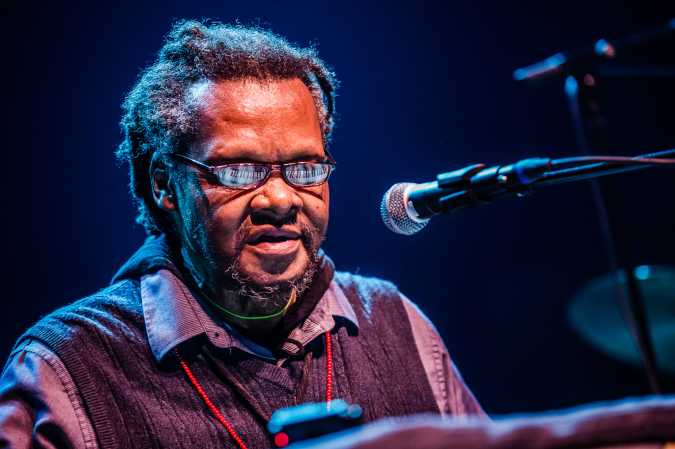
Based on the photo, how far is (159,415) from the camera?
74.6 inches

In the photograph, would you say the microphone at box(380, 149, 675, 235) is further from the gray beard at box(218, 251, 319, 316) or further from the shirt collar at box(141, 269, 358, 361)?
the shirt collar at box(141, 269, 358, 361)

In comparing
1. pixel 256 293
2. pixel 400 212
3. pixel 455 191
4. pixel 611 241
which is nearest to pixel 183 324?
pixel 256 293

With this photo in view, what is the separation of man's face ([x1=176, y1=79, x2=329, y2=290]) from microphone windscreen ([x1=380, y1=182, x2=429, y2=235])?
49 centimetres

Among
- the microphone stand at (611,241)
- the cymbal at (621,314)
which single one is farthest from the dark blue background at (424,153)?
the microphone stand at (611,241)

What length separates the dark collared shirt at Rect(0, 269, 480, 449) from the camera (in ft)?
5.80

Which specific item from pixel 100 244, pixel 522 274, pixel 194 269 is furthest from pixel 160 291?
pixel 522 274

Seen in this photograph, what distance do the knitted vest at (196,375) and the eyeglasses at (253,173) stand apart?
0.50 meters

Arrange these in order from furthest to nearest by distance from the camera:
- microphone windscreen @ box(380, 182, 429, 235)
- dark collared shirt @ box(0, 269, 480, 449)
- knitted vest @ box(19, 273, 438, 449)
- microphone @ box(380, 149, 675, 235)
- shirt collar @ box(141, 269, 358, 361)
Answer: shirt collar @ box(141, 269, 358, 361), knitted vest @ box(19, 273, 438, 449), dark collared shirt @ box(0, 269, 480, 449), microphone windscreen @ box(380, 182, 429, 235), microphone @ box(380, 149, 675, 235)

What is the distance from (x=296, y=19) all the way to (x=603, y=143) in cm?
192

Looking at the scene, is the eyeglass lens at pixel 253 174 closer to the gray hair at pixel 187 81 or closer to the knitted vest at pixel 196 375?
the gray hair at pixel 187 81

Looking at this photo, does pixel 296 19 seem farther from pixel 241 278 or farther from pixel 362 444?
pixel 362 444

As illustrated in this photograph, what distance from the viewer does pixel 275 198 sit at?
2.07 metres

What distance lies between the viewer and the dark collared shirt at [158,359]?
1768mm

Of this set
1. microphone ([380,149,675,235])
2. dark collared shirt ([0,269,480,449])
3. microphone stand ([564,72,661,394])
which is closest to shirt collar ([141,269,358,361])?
dark collared shirt ([0,269,480,449])
